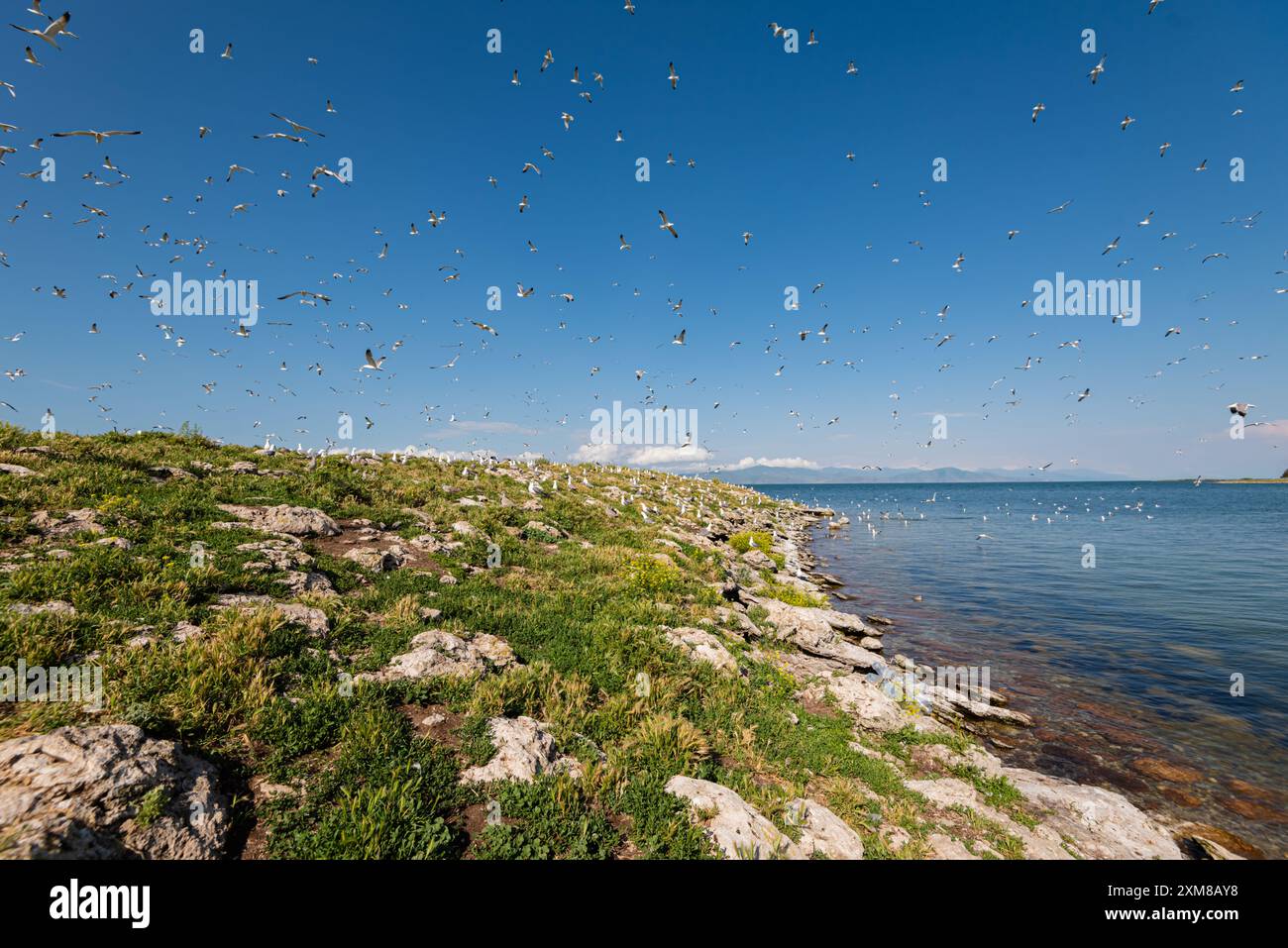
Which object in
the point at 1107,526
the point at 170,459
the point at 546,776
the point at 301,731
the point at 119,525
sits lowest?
the point at 1107,526

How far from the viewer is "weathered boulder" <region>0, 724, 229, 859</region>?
13.9 ft

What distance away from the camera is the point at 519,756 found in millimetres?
7098

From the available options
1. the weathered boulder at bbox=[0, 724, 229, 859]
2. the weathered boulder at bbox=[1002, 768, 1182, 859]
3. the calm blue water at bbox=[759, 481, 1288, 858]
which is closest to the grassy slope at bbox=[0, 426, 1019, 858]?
the weathered boulder at bbox=[0, 724, 229, 859]

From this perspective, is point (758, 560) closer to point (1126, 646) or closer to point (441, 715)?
Result: point (1126, 646)

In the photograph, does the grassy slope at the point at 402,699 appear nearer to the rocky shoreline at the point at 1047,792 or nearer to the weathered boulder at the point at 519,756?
the weathered boulder at the point at 519,756

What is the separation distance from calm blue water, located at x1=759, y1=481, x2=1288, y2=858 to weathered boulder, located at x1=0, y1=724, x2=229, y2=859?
56.5 ft

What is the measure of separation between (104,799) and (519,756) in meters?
4.38

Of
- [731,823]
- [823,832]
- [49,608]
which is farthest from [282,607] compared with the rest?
[823,832]

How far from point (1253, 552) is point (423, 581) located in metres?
67.8

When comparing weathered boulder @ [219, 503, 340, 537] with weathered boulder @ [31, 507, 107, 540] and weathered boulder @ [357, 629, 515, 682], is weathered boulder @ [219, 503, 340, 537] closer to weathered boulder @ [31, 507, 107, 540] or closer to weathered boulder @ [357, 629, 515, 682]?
weathered boulder @ [31, 507, 107, 540]

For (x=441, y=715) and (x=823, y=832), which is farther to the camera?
(x=441, y=715)

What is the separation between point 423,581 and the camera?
13.4m
